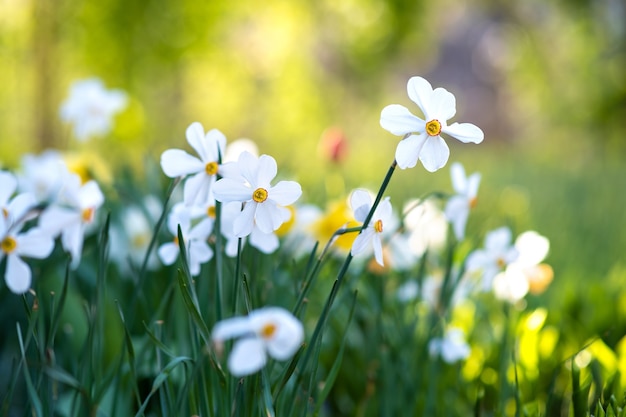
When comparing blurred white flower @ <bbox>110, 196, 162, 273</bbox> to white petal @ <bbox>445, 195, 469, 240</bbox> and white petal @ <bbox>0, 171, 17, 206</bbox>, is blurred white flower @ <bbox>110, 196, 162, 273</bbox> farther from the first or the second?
white petal @ <bbox>445, 195, 469, 240</bbox>

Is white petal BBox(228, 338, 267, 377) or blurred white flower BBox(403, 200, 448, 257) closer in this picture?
white petal BBox(228, 338, 267, 377)

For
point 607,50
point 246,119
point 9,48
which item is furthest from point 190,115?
point 607,50

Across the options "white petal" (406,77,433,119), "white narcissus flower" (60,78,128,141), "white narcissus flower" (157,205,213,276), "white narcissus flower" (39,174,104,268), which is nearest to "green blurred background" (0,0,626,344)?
"white narcissus flower" (60,78,128,141)

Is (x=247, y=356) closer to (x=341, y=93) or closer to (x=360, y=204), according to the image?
(x=360, y=204)

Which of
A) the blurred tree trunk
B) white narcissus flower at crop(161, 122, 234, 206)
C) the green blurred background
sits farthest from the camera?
the blurred tree trunk

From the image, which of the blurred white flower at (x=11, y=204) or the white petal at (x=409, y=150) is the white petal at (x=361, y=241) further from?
the blurred white flower at (x=11, y=204)

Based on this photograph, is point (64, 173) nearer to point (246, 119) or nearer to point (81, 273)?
point (81, 273)

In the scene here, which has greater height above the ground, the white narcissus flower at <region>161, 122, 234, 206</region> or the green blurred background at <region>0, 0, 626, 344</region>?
the green blurred background at <region>0, 0, 626, 344</region>
